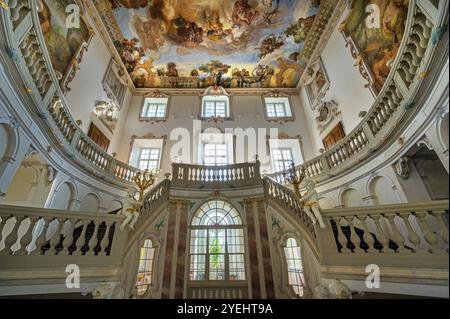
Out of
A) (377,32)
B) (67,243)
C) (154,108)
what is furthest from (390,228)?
(154,108)

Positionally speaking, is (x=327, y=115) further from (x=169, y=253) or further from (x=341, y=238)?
(x=169, y=253)

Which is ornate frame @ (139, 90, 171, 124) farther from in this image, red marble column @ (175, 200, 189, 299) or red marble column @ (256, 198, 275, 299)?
red marble column @ (256, 198, 275, 299)

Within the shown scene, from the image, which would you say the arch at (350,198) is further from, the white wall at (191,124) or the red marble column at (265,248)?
the white wall at (191,124)

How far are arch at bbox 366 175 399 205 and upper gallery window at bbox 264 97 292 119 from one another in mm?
6358

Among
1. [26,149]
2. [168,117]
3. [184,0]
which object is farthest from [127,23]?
[26,149]

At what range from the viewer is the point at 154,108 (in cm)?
1132

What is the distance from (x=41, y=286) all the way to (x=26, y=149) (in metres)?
3.45

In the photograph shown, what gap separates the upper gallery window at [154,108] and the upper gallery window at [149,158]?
206 cm

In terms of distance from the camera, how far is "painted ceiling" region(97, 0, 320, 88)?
364 inches

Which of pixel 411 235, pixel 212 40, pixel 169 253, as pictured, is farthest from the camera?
pixel 212 40

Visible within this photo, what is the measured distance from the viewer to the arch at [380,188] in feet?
14.4

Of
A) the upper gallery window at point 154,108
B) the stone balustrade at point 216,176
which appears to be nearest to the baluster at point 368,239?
the stone balustrade at point 216,176

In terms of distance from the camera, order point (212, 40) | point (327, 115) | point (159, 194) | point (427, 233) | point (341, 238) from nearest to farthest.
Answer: point (427, 233)
point (341, 238)
point (159, 194)
point (327, 115)
point (212, 40)

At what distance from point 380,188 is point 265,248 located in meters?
3.50
